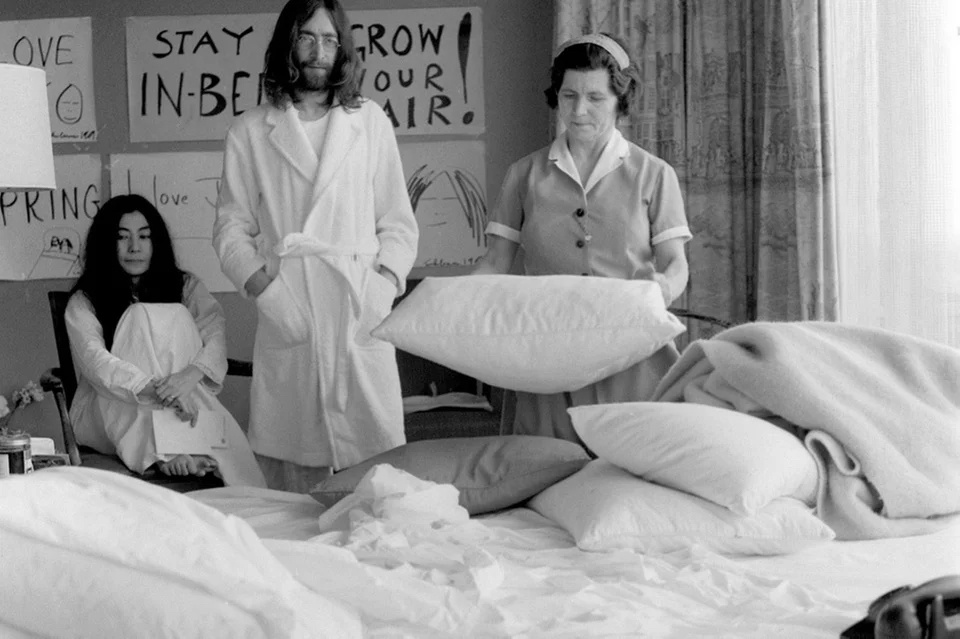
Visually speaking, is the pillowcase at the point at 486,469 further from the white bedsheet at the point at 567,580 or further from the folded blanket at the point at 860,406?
the folded blanket at the point at 860,406

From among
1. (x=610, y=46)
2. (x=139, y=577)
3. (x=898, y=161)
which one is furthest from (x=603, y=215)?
(x=139, y=577)

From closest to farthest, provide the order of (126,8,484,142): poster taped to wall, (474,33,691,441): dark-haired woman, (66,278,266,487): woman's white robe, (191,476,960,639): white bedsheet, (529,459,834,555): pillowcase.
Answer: (191,476,960,639): white bedsheet < (529,459,834,555): pillowcase < (474,33,691,441): dark-haired woman < (66,278,266,487): woman's white robe < (126,8,484,142): poster taped to wall

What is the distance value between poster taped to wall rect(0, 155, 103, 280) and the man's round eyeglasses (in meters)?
1.62

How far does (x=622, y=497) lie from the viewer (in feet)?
5.12

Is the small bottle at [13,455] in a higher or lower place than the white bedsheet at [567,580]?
higher

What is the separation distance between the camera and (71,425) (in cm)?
271

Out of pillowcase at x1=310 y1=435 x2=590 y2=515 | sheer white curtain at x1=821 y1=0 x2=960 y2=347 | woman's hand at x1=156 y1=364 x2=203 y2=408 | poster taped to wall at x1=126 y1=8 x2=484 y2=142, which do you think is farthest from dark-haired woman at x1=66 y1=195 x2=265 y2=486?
sheer white curtain at x1=821 y1=0 x2=960 y2=347

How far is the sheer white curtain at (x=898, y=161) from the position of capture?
101 inches

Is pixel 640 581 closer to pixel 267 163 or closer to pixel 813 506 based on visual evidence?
pixel 813 506

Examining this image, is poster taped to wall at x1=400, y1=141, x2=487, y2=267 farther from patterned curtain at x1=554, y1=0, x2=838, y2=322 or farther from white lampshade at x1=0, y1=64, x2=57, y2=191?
white lampshade at x1=0, y1=64, x2=57, y2=191

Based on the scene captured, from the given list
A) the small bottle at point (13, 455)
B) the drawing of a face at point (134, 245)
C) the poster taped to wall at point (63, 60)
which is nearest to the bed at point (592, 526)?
the small bottle at point (13, 455)

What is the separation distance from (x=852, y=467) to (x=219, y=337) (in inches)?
68.5

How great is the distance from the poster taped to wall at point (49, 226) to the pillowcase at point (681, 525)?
2.78m

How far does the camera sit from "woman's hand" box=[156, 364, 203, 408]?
8.89ft
